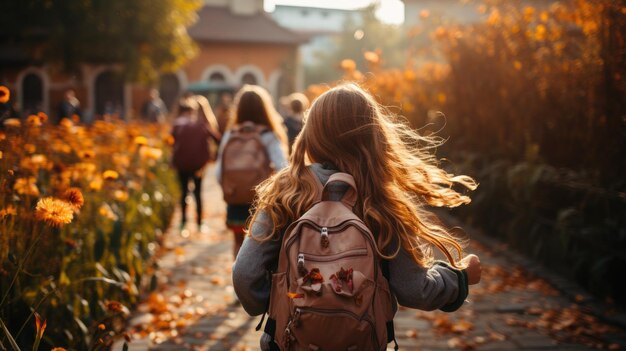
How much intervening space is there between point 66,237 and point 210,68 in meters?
33.7

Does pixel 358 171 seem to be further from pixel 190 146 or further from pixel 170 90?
pixel 170 90

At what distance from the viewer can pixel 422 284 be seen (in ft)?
7.99

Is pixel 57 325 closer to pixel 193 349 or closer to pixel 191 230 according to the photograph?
pixel 193 349

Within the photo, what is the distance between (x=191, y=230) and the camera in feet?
33.5

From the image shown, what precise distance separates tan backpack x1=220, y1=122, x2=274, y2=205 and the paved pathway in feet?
3.66

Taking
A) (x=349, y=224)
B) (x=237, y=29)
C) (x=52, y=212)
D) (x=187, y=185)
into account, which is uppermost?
(x=237, y=29)

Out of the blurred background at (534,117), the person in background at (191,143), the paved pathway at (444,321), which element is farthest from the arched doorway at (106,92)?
the paved pathway at (444,321)

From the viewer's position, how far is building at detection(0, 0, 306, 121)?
34469 mm

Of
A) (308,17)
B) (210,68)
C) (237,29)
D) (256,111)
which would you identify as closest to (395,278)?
(256,111)

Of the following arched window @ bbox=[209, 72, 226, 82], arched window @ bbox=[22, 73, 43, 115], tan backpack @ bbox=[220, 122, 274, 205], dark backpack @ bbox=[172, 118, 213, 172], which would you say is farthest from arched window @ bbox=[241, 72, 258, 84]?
tan backpack @ bbox=[220, 122, 274, 205]

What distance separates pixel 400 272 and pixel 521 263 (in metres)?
5.50

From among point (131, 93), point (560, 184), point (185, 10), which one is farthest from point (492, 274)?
point (131, 93)

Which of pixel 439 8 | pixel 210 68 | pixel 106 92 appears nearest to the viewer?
pixel 106 92

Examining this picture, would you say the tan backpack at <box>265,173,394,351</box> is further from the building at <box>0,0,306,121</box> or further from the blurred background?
the building at <box>0,0,306,121</box>
